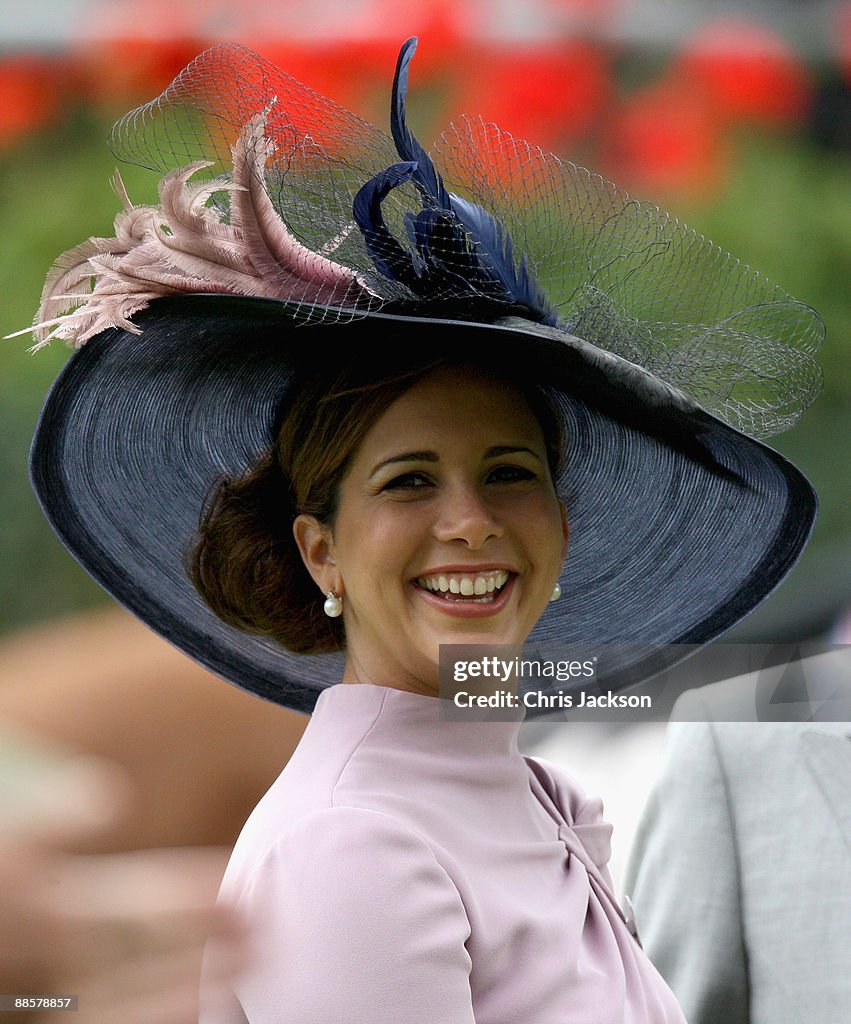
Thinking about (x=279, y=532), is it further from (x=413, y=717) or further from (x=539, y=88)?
(x=539, y=88)

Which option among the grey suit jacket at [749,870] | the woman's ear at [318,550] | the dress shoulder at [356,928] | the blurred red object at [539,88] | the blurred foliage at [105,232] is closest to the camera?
the dress shoulder at [356,928]

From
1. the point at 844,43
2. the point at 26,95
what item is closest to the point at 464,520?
the point at 26,95

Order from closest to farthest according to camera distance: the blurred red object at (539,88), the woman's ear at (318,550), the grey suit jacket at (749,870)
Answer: the woman's ear at (318,550)
the grey suit jacket at (749,870)
the blurred red object at (539,88)

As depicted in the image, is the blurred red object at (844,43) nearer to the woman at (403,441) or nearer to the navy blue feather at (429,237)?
the woman at (403,441)

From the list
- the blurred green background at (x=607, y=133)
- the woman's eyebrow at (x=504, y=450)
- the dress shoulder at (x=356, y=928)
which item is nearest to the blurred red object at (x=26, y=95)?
the blurred green background at (x=607, y=133)

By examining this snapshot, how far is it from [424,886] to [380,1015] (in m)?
0.09

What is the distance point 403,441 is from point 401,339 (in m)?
0.09

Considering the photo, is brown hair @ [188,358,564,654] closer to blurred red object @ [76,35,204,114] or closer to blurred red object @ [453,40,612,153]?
blurred red object @ [76,35,204,114]

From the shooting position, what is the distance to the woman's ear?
1.17m

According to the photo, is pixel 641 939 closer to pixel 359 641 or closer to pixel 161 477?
pixel 359 641

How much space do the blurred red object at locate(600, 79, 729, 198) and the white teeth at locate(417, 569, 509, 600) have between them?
3.41 ft

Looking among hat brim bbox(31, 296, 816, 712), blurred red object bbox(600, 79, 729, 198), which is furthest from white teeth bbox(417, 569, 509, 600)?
blurred red object bbox(600, 79, 729, 198)

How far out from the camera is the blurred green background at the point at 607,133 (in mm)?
1626

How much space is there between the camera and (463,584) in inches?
41.9
